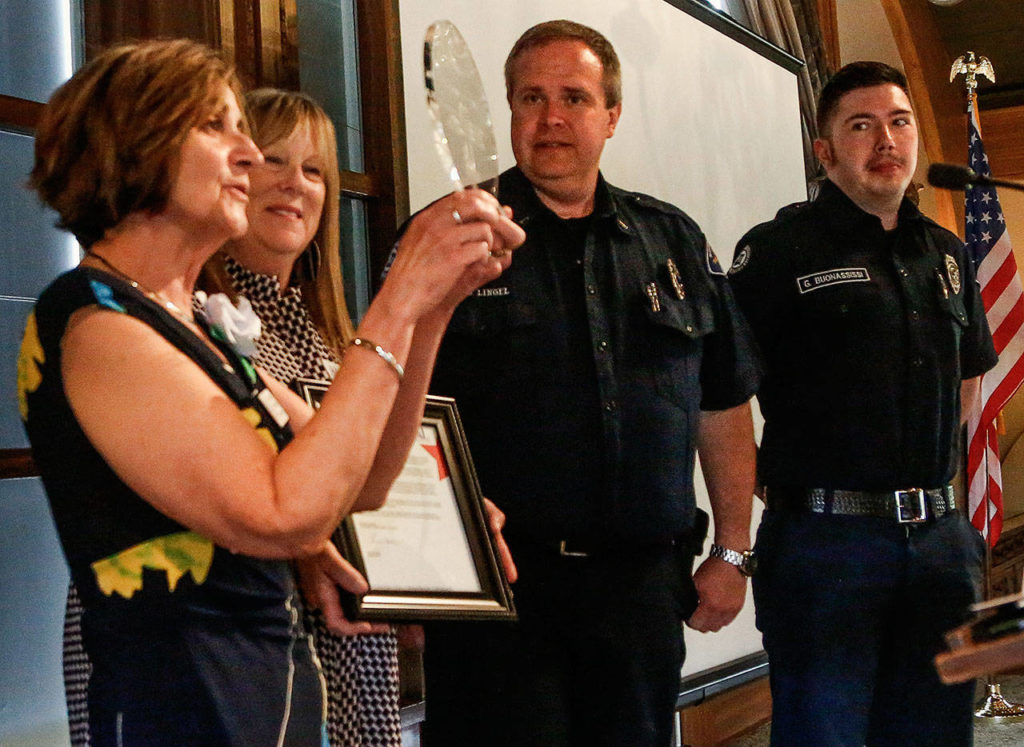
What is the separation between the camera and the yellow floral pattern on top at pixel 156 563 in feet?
3.60

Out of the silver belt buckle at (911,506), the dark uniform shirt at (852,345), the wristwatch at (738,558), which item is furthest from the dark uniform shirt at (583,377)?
the silver belt buckle at (911,506)

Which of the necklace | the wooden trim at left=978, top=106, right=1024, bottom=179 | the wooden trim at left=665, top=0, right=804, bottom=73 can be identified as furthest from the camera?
the wooden trim at left=978, top=106, right=1024, bottom=179

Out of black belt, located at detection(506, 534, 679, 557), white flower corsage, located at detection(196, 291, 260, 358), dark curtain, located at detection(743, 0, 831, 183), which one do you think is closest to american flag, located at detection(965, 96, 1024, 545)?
dark curtain, located at detection(743, 0, 831, 183)

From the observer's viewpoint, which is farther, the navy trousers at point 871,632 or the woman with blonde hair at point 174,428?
the navy trousers at point 871,632

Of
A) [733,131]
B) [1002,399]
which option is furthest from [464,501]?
[1002,399]

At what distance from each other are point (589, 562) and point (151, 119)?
1031mm

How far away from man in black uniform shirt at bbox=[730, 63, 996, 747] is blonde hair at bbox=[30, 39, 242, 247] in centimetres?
152

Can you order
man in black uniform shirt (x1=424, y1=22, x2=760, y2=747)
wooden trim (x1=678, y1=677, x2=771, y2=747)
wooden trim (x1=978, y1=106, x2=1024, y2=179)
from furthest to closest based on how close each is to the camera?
wooden trim (x1=978, y1=106, x2=1024, y2=179)
wooden trim (x1=678, y1=677, x2=771, y2=747)
man in black uniform shirt (x1=424, y1=22, x2=760, y2=747)

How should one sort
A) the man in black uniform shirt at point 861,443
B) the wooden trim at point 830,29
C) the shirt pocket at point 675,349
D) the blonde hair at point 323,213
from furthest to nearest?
the wooden trim at point 830,29 → the man in black uniform shirt at point 861,443 → the shirt pocket at point 675,349 → the blonde hair at point 323,213

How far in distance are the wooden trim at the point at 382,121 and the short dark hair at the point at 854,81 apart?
34.7 inches

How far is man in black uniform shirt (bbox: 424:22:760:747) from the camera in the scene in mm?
1929

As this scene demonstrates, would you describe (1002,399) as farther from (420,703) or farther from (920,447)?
(420,703)

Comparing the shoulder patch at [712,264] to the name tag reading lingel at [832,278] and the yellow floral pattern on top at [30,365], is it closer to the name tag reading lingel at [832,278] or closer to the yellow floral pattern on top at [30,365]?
the name tag reading lingel at [832,278]

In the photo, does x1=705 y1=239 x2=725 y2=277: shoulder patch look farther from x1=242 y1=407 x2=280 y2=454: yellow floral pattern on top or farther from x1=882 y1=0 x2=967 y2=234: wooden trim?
x1=882 y1=0 x2=967 y2=234: wooden trim
